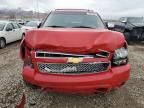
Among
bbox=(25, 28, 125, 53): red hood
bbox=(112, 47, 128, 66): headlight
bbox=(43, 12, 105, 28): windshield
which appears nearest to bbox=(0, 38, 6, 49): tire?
bbox=(43, 12, 105, 28): windshield

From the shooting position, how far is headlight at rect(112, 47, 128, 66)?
404 cm

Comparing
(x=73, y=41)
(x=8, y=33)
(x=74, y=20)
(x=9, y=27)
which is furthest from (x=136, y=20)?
(x=73, y=41)

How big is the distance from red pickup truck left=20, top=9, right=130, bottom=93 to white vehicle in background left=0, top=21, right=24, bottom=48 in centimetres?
866

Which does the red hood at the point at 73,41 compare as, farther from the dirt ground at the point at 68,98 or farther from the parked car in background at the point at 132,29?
the parked car in background at the point at 132,29

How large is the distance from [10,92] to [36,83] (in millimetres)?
1408

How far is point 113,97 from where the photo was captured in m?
5.01

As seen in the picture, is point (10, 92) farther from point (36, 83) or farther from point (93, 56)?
point (93, 56)

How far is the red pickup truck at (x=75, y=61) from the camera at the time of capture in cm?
385

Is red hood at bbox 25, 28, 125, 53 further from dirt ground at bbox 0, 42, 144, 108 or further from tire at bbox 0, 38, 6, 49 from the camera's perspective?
tire at bbox 0, 38, 6, 49

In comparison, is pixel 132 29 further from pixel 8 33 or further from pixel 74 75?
pixel 74 75

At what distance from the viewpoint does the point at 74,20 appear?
5758 mm

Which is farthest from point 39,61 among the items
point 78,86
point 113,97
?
point 113,97

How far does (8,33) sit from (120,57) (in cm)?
1000

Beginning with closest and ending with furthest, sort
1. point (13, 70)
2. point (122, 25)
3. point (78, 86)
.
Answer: point (78, 86)
point (13, 70)
point (122, 25)
